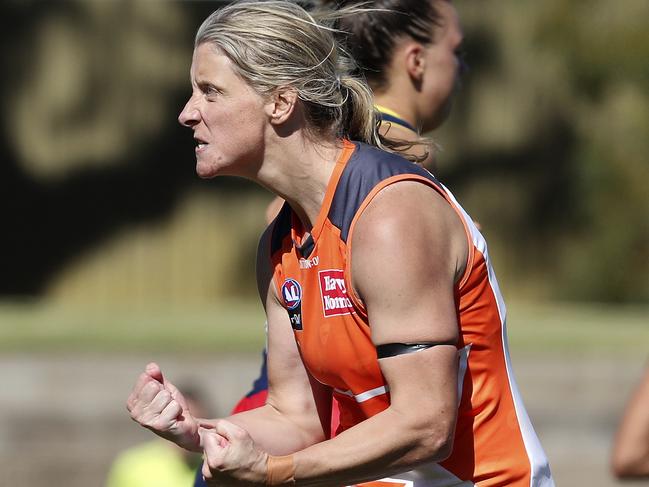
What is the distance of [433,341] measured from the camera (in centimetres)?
278

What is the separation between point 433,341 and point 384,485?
1.85 ft

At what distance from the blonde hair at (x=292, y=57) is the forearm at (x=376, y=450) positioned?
0.74 m

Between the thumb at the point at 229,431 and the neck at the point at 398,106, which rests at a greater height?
the neck at the point at 398,106

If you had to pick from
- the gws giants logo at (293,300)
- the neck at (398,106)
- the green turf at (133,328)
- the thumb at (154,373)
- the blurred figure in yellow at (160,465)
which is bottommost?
the blurred figure in yellow at (160,465)

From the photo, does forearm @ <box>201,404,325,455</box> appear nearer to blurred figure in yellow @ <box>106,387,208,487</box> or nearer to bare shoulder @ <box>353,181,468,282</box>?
bare shoulder @ <box>353,181,468,282</box>

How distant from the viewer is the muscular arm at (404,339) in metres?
2.77

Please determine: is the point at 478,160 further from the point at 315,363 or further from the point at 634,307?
the point at 315,363

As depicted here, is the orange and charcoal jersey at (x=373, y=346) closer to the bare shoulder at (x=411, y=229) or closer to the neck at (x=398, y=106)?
the bare shoulder at (x=411, y=229)

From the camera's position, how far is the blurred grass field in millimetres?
8922

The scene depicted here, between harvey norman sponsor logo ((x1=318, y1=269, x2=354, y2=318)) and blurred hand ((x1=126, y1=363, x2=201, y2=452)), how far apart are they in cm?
42

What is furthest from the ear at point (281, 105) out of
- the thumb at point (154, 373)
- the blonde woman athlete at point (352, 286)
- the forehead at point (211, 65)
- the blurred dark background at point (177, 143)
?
the blurred dark background at point (177, 143)

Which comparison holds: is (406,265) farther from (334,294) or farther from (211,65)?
(211,65)

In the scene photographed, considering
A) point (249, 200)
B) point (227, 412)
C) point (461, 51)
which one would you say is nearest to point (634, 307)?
point (249, 200)

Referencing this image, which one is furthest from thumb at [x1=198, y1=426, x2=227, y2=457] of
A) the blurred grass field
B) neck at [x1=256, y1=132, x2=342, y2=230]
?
the blurred grass field
